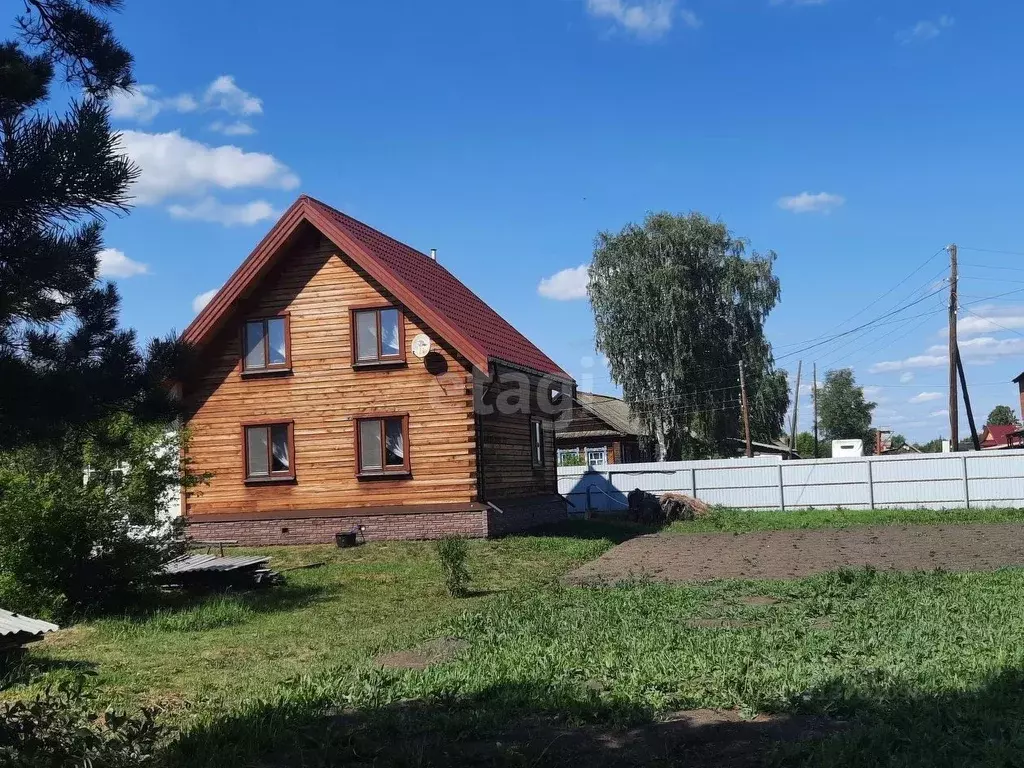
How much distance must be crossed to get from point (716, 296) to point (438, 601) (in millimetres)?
32905

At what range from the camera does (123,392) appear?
546 cm

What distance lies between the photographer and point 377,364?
22.5 metres

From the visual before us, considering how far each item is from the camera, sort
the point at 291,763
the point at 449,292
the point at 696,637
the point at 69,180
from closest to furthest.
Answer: the point at 69,180 → the point at 291,763 → the point at 696,637 → the point at 449,292

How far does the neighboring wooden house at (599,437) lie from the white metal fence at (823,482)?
1155 centimetres

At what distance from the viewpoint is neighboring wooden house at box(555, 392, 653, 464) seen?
43.7 metres

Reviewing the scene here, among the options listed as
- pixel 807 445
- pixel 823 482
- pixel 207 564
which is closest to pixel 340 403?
pixel 207 564

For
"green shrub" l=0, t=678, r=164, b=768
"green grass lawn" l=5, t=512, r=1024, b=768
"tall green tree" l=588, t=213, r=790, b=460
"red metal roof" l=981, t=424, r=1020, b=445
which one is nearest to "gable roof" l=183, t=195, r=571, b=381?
"green grass lawn" l=5, t=512, r=1024, b=768

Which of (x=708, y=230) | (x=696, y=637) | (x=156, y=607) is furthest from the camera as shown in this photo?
(x=708, y=230)

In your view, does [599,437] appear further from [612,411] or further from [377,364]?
[377,364]

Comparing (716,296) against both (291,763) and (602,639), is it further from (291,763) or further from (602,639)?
(291,763)

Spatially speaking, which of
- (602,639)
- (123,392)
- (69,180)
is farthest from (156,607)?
(69,180)

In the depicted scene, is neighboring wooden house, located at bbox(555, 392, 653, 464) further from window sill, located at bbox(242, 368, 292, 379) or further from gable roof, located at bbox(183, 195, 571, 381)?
window sill, located at bbox(242, 368, 292, 379)

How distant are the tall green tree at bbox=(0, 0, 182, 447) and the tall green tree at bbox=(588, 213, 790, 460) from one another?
37.9m

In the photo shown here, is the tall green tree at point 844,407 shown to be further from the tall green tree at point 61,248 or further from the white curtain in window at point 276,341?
the tall green tree at point 61,248
